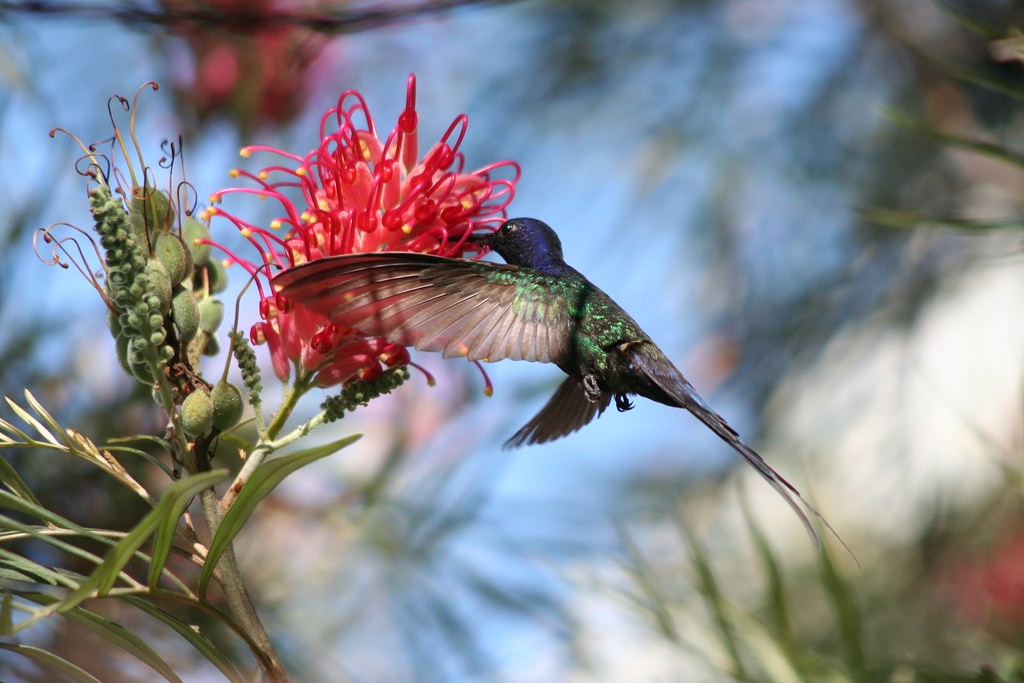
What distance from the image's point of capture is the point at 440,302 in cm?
77

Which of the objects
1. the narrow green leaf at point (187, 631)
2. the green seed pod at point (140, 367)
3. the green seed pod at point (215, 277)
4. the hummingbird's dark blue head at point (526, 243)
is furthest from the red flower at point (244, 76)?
the narrow green leaf at point (187, 631)

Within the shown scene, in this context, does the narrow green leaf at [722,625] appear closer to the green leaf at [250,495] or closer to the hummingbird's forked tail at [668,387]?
the hummingbird's forked tail at [668,387]

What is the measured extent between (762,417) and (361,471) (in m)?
0.76

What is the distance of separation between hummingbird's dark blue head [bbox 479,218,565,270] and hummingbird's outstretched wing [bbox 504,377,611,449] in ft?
0.49

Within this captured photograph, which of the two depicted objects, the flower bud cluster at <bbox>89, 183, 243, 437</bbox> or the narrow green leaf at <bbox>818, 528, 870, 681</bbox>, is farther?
the narrow green leaf at <bbox>818, 528, 870, 681</bbox>

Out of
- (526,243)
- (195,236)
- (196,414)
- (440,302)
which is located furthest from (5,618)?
(526,243)

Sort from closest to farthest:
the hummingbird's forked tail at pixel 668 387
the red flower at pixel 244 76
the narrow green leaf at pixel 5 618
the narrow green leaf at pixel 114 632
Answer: the narrow green leaf at pixel 5 618 → the narrow green leaf at pixel 114 632 → the hummingbird's forked tail at pixel 668 387 → the red flower at pixel 244 76

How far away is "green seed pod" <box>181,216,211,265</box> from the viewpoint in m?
0.64

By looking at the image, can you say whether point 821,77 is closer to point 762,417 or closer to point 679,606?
point 762,417

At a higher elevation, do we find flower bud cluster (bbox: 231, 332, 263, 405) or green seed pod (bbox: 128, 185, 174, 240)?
green seed pod (bbox: 128, 185, 174, 240)

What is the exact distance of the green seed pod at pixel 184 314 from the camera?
593 mm

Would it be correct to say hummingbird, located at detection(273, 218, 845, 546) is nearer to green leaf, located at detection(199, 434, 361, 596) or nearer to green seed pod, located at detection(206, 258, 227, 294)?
green seed pod, located at detection(206, 258, 227, 294)

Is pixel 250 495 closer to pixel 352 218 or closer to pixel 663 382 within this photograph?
pixel 352 218

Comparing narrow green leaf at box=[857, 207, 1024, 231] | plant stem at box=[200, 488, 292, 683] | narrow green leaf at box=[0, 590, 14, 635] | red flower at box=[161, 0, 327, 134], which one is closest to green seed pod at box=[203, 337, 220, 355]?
plant stem at box=[200, 488, 292, 683]
